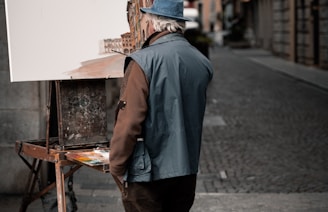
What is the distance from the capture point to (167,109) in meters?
3.64

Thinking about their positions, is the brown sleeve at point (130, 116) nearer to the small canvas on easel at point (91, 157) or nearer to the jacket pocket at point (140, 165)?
the jacket pocket at point (140, 165)

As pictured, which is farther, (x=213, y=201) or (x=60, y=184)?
(x=213, y=201)

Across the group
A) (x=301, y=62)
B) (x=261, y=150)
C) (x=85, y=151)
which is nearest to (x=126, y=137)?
(x=85, y=151)

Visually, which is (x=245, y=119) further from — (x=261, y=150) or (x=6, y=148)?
(x=6, y=148)

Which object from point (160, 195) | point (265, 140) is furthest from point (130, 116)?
point (265, 140)

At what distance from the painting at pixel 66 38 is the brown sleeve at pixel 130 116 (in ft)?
4.03

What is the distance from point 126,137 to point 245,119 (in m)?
8.97

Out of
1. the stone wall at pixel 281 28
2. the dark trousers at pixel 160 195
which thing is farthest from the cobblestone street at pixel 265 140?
the stone wall at pixel 281 28

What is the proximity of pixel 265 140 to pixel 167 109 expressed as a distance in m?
6.72

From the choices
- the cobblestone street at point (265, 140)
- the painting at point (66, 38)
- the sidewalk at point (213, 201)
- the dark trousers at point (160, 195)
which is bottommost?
the cobblestone street at point (265, 140)

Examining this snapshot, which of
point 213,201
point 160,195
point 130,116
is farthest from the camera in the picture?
point 213,201

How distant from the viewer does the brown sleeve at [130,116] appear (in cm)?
356

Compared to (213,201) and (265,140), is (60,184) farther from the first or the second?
(265,140)

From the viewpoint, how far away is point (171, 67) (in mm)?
3625
